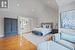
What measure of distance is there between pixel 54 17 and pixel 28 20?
9.36 feet

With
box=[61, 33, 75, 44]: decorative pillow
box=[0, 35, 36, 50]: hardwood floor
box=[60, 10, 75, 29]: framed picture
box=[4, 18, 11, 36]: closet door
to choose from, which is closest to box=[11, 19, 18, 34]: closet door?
box=[4, 18, 11, 36]: closet door

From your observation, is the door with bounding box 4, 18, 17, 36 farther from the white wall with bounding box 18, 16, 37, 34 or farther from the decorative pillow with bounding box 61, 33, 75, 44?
the decorative pillow with bounding box 61, 33, 75, 44

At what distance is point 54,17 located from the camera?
1043 cm

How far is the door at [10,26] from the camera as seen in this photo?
7500 mm

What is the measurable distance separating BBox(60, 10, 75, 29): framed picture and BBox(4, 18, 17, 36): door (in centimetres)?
393

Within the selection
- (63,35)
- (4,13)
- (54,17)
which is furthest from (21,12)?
(63,35)

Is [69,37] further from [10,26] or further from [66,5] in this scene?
[10,26]

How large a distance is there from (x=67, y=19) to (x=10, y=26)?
4416 millimetres

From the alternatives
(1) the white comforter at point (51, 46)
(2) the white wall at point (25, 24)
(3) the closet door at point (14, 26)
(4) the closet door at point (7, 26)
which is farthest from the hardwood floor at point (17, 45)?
(2) the white wall at point (25, 24)

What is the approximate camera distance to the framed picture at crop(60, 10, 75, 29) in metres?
5.30

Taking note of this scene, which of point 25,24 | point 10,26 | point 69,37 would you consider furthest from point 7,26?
point 69,37

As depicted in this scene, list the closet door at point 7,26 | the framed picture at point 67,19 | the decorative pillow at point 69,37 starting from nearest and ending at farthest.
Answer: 1. the decorative pillow at point 69,37
2. the framed picture at point 67,19
3. the closet door at point 7,26

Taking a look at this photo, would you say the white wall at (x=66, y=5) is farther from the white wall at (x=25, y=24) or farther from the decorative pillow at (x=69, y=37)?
the white wall at (x=25, y=24)

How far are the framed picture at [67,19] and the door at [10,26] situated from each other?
12.9 feet
